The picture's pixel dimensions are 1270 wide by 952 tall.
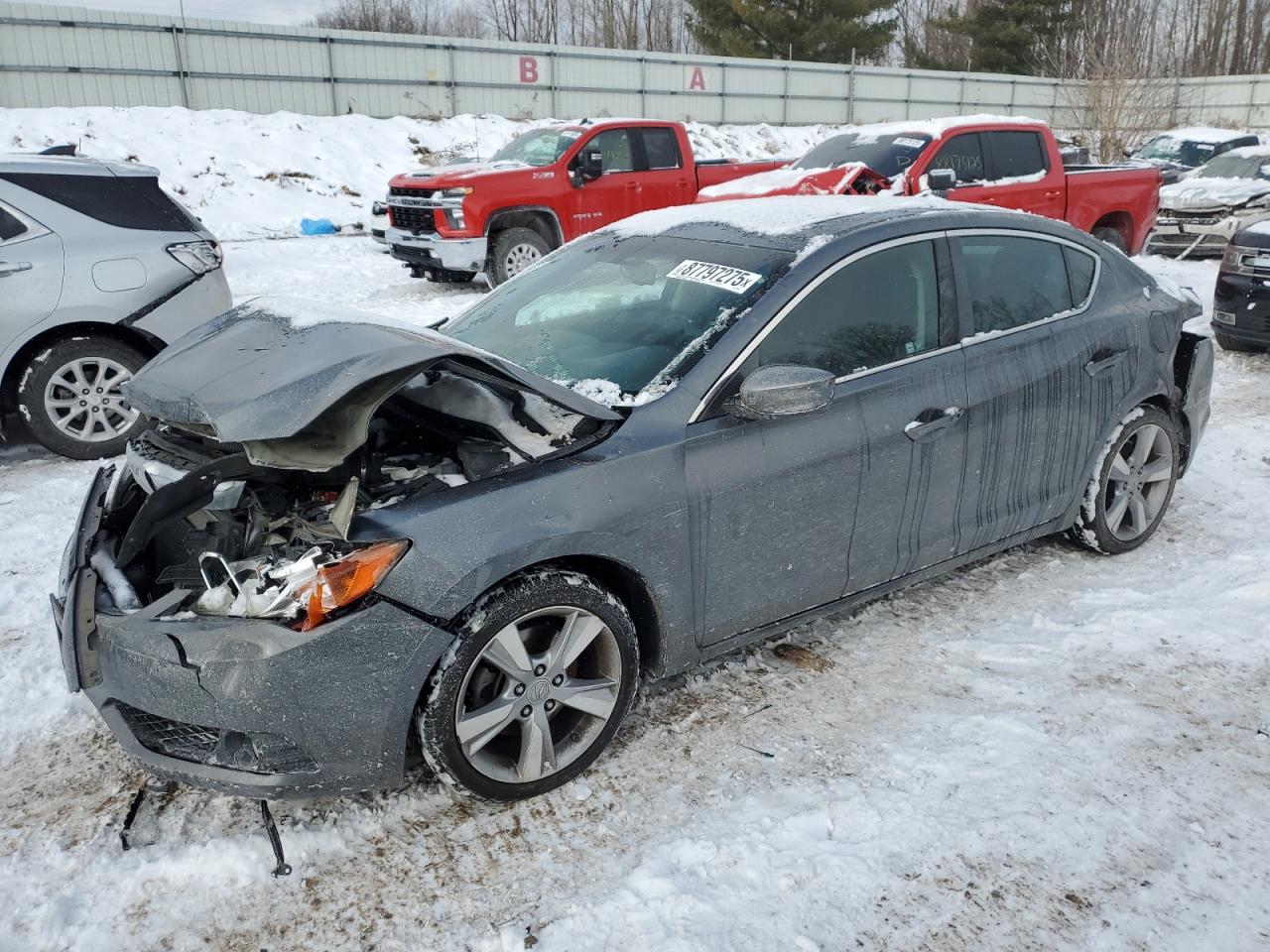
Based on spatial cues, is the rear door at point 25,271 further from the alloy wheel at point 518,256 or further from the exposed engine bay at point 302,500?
the alloy wheel at point 518,256

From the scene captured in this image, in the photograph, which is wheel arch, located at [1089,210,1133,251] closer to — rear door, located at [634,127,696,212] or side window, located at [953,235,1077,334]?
rear door, located at [634,127,696,212]

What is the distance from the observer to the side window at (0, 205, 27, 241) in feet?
19.2

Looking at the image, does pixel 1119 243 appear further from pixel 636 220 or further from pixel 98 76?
pixel 98 76

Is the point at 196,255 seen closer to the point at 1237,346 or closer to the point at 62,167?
the point at 62,167

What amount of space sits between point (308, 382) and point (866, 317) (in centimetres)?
200

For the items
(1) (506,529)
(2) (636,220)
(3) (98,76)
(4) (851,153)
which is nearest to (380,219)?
(4) (851,153)

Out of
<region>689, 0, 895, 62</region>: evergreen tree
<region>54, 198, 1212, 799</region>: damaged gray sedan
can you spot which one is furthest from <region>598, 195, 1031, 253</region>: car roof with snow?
<region>689, 0, 895, 62</region>: evergreen tree

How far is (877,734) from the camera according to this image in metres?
3.26

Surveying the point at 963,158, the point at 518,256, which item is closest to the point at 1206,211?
the point at 963,158

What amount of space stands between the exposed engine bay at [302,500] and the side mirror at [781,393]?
478 millimetres

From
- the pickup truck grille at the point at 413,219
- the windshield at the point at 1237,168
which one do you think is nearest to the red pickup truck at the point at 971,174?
the pickup truck grille at the point at 413,219

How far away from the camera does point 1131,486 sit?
179 inches

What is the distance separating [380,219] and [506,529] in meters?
10.9

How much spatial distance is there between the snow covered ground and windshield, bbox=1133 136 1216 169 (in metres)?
19.7
